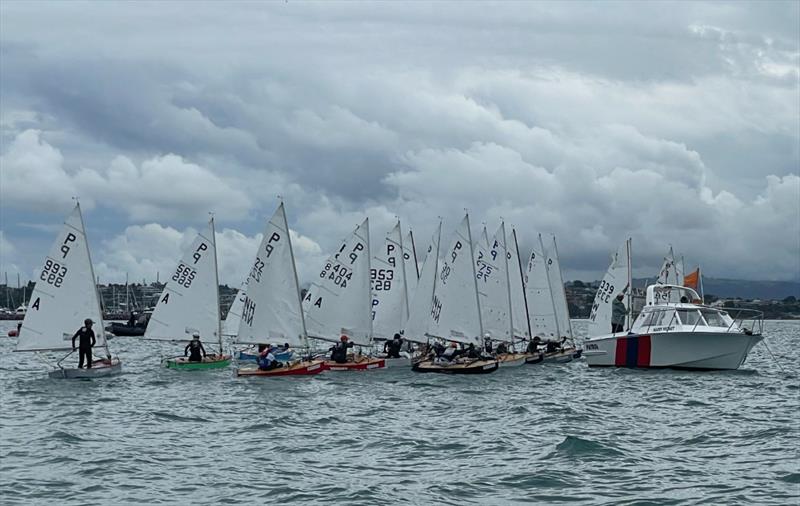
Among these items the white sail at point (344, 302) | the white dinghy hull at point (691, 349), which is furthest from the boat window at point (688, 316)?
the white sail at point (344, 302)

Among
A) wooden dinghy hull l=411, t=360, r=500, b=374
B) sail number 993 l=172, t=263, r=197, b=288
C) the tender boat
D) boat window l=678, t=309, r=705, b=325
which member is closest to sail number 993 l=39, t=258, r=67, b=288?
sail number 993 l=172, t=263, r=197, b=288

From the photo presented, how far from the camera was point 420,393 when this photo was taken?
35156 millimetres

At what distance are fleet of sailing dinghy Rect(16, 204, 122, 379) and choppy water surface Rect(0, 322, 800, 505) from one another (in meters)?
1.60

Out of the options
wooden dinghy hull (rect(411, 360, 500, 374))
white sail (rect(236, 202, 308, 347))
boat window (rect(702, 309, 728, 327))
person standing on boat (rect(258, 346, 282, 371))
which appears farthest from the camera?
boat window (rect(702, 309, 728, 327))

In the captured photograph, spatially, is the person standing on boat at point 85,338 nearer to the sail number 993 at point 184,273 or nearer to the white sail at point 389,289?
the sail number 993 at point 184,273

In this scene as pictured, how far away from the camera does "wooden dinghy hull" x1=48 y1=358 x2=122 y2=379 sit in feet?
123

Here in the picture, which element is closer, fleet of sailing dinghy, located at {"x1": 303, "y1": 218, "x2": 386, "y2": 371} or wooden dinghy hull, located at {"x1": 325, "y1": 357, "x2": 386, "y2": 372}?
wooden dinghy hull, located at {"x1": 325, "y1": 357, "x2": 386, "y2": 372}

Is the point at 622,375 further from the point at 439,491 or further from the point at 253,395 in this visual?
the point at 439,491

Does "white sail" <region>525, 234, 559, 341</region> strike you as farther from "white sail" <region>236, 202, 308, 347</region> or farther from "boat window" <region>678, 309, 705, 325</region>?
"white sail" <region>236, 202, 308, 347</region>

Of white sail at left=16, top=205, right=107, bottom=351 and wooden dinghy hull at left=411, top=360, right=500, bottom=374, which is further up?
white sail at left=16, top=205, right=107, bottom=351

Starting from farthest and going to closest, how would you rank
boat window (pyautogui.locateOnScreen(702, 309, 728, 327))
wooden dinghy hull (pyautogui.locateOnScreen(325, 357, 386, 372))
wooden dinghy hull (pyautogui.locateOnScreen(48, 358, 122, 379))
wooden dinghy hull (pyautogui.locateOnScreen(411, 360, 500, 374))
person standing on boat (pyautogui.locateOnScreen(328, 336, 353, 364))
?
boat window (pyautogui.locateOnScreen(702, 309, 728, 327)), person standing on boat (pyautogui.locateOnScreen(328, 336, 353, 364)), wooden dinghy hull (pyautogui.locateOnScreen(325, 357, 386, 372)), wooden dinghy hull (pyautogui.locateOnScreen(411, 360, 500, 374)), wooden dinghy hull (pyautogui.locateOnScreen(48, 358, 122, 379))

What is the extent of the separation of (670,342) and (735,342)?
8.55 feet

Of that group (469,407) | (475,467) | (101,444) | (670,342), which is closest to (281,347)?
(469,407)

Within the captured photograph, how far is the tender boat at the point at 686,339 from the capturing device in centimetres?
4331
